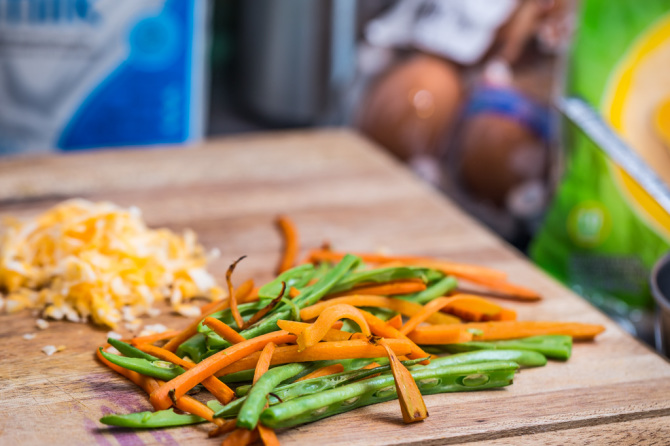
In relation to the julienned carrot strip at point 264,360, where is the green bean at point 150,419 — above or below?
below

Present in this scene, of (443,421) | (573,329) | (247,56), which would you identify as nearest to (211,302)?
(443,421)

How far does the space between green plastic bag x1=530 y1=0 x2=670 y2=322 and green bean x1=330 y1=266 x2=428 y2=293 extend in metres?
0.92

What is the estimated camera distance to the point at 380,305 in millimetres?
1460

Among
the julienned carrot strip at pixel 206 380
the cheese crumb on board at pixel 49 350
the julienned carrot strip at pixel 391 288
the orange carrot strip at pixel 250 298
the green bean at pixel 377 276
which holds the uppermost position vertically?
the green bean at pixel 377 276

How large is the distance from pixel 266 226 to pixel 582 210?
0.94 meters

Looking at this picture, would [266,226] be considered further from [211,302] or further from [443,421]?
[443,421]

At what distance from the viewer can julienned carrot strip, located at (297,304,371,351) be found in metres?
1.24

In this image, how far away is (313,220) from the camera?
6.52 feet

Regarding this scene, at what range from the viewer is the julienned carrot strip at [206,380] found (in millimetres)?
1245

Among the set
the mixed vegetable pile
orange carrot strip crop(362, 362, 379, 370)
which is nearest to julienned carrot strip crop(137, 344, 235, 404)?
the mixed vegetable pile

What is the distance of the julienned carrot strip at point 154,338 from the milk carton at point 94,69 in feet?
4.00

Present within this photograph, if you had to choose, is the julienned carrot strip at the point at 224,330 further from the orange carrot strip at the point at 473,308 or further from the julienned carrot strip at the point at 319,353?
the orange carrot strip at the point at 473,308

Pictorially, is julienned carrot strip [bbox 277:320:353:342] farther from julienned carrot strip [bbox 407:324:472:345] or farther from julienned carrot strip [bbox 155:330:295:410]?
julienned carrot strip [bbox 407:324:472:345]

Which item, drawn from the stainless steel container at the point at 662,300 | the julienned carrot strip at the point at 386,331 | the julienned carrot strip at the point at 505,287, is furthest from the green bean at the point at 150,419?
the stainless steel container at the point at 662,300
